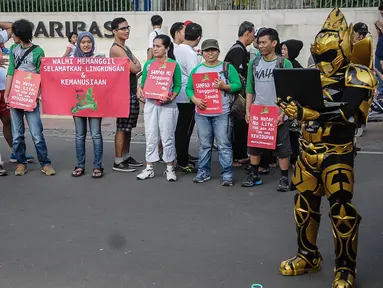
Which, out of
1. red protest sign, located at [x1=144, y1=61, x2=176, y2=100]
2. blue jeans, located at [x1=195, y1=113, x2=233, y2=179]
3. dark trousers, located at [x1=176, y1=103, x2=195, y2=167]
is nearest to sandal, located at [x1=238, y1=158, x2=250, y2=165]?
dark trousers, located at [x1=176, y1=103, x2=195, y2=167]

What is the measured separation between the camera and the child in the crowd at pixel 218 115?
6906 millimetres

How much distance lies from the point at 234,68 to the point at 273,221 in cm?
210

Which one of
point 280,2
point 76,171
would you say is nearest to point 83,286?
point 76,171

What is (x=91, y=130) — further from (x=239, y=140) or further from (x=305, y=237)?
(x=305, y=237)

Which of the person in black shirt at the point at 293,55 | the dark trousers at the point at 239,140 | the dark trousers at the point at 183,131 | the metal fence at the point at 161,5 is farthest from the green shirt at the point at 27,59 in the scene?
the metal fence at the point at 161,5

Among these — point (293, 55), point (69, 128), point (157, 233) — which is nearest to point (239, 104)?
point (293, 55)

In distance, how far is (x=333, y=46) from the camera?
406 centimetres

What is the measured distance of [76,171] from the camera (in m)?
7.57

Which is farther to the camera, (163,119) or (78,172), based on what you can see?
(78,172)

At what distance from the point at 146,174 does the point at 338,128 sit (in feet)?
12.0

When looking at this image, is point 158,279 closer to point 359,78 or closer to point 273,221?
point 273,221

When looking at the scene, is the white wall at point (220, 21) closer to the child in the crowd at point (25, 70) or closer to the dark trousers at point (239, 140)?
the dark trousers at point (239, 140)

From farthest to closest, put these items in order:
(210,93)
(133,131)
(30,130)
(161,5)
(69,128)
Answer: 1. (161,5)
2. (69,128)
3. (133,131)
4. (30,130)
5. (210,93)

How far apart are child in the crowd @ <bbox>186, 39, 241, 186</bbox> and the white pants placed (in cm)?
34
